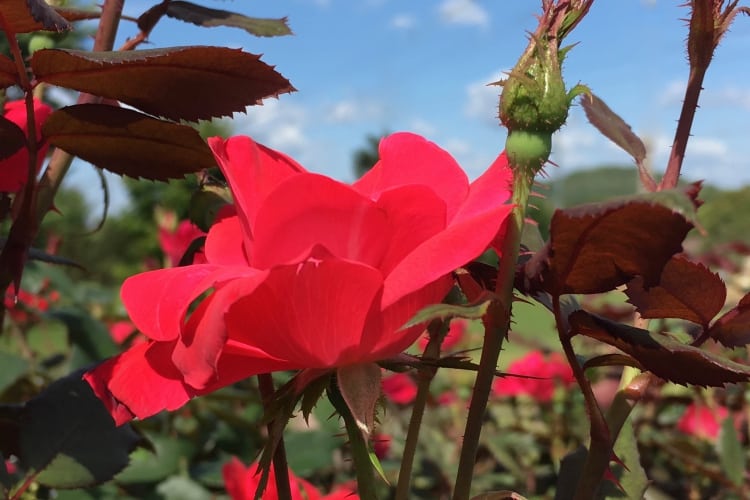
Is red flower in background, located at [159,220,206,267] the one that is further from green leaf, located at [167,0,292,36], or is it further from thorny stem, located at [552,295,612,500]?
thorny stem, located at [552,295,612,500]

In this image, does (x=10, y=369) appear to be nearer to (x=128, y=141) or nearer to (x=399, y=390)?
(x=128, y=141)

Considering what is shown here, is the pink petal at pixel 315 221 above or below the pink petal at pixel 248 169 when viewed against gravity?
below

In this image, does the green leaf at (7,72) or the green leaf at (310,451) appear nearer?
the green leaf at (7,72)

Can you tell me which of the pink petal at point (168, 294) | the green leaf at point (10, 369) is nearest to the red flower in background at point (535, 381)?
the green leaf at point (10, 369)

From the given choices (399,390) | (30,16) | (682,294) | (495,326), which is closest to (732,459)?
(682,294)

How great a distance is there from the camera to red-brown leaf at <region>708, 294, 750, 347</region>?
39cm

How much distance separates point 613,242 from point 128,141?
272 millimetres

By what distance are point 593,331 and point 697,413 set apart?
1085 millimetres

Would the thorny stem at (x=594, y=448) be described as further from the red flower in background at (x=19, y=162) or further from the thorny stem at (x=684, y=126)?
the red flower in background at (x=19, y=162)

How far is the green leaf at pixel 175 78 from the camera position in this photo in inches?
14.8

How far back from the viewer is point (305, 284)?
287mm

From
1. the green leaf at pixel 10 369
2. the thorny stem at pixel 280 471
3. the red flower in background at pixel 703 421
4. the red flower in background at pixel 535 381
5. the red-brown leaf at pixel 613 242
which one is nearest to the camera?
the red-brown leaf at pixel 613 242

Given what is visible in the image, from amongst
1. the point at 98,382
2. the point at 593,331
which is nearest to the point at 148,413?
the point at 98,382

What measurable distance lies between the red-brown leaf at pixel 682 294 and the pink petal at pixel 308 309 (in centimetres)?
14
